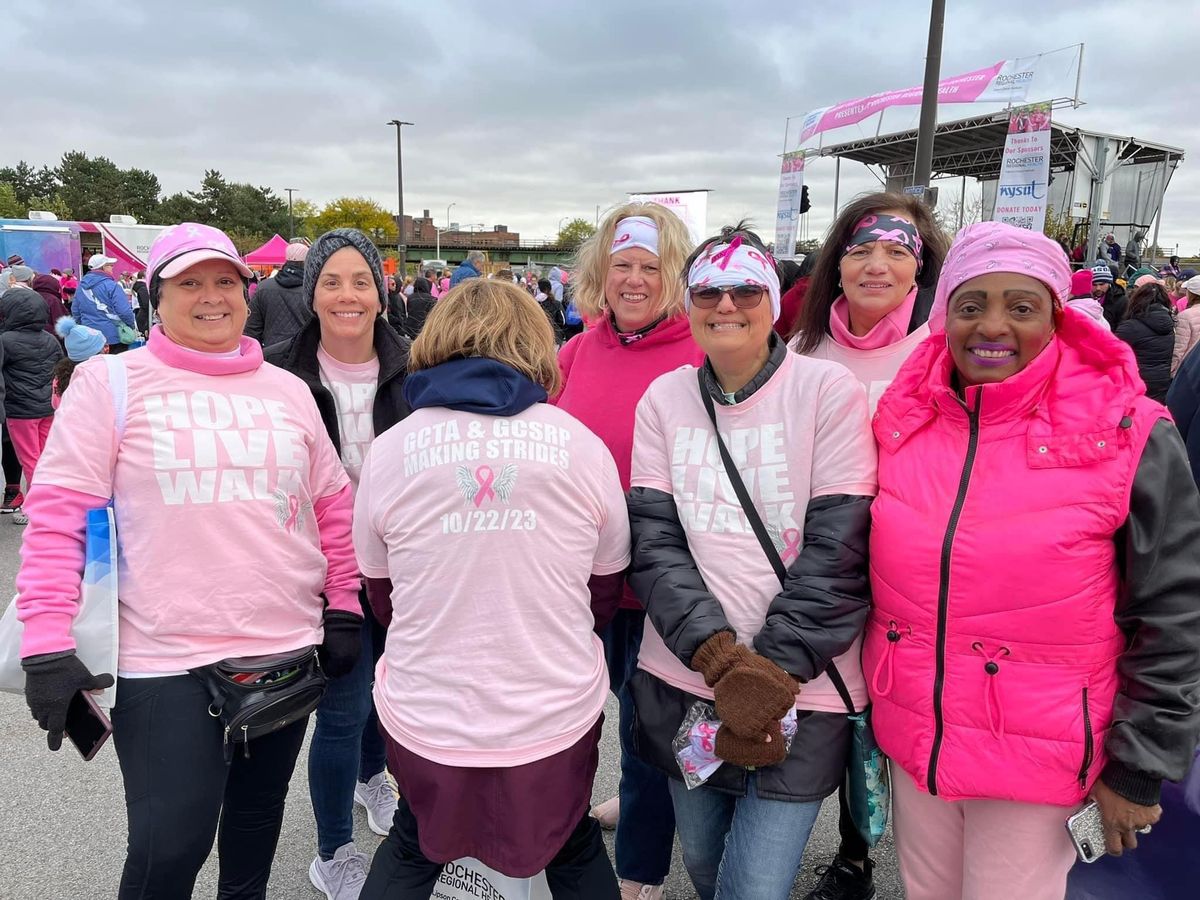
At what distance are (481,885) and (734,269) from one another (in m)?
1.59

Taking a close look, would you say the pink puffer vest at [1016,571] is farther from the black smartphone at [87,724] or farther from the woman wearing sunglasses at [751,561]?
the black smartphone at [87,724]

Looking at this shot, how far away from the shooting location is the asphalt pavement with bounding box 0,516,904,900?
8.47ft

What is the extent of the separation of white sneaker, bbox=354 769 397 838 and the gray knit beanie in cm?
187

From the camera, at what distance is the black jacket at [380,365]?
246 cm

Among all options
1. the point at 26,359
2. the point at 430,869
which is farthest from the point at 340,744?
the point at 26,359

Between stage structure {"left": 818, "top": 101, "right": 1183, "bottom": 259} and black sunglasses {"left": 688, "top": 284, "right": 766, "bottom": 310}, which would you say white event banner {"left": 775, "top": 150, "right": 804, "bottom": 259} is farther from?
black sunglasses {"left": 688, "top": 284, "right": 766, "bottom": 310}

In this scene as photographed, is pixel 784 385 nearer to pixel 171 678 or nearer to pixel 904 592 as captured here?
pixel 904 592

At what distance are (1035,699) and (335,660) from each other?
5.71ft

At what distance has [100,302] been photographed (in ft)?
35.7

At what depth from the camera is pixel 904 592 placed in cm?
170

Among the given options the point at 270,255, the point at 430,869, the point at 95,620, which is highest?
the point at 270,255

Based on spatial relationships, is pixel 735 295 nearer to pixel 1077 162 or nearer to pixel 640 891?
pixel 640 891

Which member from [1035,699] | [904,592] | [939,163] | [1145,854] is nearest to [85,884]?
[904,592]

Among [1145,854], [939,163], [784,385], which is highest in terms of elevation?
[939,163]
